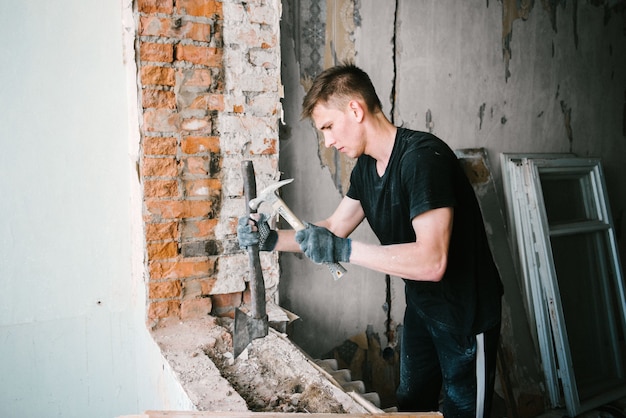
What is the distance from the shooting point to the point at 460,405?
5.86ft

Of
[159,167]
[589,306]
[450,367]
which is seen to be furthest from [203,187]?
[589,306]

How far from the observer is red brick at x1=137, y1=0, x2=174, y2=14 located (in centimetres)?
188

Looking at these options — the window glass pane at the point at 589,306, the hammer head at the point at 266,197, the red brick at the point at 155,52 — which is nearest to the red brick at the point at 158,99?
the red brick at the point at 155,52

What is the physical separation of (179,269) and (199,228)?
0.20m

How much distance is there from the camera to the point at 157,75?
1.94m

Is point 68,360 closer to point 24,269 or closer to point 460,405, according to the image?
point 24,269

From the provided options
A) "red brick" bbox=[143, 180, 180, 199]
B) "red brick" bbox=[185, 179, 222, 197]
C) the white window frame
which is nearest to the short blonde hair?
"red brick" bbox=[185, 179, 222, 197]

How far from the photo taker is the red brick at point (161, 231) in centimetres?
198

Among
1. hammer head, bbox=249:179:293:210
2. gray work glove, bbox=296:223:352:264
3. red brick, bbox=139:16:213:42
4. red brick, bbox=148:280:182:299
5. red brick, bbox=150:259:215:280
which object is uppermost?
red brick, bbox=139:16:213:42

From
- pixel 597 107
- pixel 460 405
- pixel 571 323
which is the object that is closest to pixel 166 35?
pixel 460 405

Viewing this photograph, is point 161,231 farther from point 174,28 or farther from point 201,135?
point 174,28

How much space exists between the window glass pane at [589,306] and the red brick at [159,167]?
254 cm

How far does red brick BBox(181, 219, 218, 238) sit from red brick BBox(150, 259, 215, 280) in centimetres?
12

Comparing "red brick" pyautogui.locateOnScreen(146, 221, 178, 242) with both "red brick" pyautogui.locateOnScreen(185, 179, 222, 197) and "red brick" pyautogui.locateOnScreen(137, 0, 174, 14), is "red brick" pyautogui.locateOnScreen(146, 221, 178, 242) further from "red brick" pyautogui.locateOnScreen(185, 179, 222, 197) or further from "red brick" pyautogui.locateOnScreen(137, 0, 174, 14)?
"red brick" pyautogui.locateOnScreen(137, 0, 174, 14)
